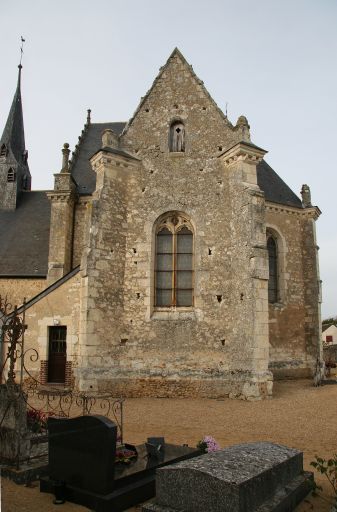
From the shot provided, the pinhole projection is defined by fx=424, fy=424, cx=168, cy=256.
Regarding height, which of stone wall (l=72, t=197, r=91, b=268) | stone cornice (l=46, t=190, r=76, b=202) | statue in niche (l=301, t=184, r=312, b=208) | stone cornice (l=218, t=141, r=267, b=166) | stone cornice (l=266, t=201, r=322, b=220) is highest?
statue in niche (l=301, t=184, r=312, b=208)

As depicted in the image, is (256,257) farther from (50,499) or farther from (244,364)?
(50,499)

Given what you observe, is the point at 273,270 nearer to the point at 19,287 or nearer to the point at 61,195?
the point at 61,195

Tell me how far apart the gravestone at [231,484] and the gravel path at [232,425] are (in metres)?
0.40

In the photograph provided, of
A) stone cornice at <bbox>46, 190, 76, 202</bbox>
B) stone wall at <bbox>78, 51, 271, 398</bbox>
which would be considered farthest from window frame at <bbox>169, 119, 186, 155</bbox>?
stone cornice at <bbox>46, 190, 76, 202</bbox>

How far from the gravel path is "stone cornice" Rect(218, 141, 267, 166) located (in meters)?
7.02

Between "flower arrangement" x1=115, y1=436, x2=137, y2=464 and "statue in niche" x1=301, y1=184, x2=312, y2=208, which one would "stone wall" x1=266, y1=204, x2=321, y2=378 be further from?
"flower arrangement" x1=115, y1=436, x2=137, y2=464

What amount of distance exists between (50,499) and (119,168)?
10.0 metres

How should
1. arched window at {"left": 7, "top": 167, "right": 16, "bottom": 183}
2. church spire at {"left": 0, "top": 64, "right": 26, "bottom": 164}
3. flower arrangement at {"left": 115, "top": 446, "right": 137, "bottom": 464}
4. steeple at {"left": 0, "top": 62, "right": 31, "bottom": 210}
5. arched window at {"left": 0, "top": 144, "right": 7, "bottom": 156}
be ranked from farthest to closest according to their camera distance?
church spire at {"left": 0, "top": 64, "right": 26, "bottom": 164} → arched window at {"left": 0, "top": 144, "right": 7, "bottom": 156} → arched window at {"left": 7, "top": 167, "right": 16, "bottom": 183} → steeple at {"left": 0, "top": 62, "right": 31, "bottom": 210} → flower arrangement at {"left": 115, "top": 446, "right": 137, "bottom": 464}

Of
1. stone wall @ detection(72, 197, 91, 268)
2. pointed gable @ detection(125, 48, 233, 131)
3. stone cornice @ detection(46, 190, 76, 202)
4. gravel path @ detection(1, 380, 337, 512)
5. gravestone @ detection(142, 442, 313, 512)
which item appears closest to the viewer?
gravestone @ detection(142, 442, 313, 512)

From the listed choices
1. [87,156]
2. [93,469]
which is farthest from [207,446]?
[87,156]

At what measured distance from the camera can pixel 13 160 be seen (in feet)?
73.9

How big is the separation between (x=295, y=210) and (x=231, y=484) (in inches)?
632

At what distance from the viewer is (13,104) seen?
2536 centimetres

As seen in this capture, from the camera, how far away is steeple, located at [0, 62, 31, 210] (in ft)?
70.3
